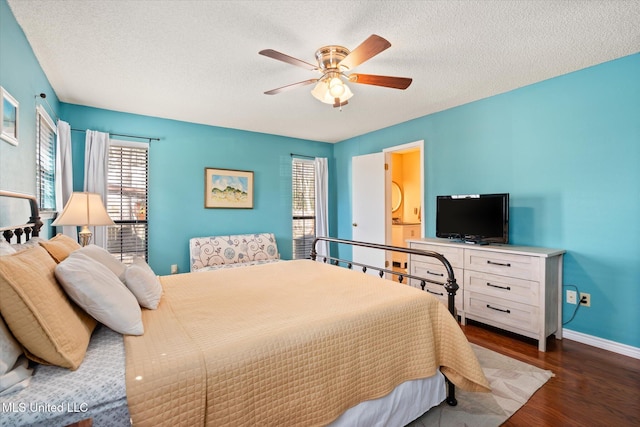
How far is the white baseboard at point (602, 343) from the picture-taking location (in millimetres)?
2396

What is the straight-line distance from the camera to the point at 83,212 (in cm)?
262

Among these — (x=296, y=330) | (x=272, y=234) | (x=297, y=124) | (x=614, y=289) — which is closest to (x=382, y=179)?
(x=297, y=124)

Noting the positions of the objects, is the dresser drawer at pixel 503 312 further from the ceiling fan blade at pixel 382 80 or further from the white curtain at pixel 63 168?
the white curtain at pixel 63 168

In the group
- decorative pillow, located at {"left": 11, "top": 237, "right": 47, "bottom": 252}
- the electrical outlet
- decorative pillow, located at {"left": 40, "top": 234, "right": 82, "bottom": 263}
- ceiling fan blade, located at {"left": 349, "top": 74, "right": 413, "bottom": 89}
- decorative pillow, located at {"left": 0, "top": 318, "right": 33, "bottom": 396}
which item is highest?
ceiling fan blade, located at {"left": 349, "top": 74, "right": 413, "bottom": 89}

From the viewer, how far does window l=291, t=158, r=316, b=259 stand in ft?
16.8

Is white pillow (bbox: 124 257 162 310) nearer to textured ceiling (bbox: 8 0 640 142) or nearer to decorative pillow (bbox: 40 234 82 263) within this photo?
decorative pillow (bbox: 40 234 82 263)

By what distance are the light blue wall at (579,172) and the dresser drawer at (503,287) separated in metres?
0.48

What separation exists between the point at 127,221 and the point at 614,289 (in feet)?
16.9

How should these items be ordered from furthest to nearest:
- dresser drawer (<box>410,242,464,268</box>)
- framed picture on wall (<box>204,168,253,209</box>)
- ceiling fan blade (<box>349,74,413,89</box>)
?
1. framed picture on wall (<box>204,168,253,209</box>)
2. dresser drawer (<box>410,242,464,268</box>)
3. ceiling fan blade (<box>349,74,413,89</box>)

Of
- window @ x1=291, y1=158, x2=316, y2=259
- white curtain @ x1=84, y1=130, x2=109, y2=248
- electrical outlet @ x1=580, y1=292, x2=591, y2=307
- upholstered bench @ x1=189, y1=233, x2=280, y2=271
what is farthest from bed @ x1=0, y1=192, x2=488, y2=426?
window @ x1=291, y1=158, x2=316, y2=259

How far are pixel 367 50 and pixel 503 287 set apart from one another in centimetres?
242

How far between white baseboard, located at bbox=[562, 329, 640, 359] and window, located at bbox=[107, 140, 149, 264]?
4734 millimetres

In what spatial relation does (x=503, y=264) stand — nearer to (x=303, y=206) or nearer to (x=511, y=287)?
(x=511, y=287)

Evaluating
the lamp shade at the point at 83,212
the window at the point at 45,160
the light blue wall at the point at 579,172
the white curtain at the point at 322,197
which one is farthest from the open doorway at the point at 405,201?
the window at the point at 45,160
